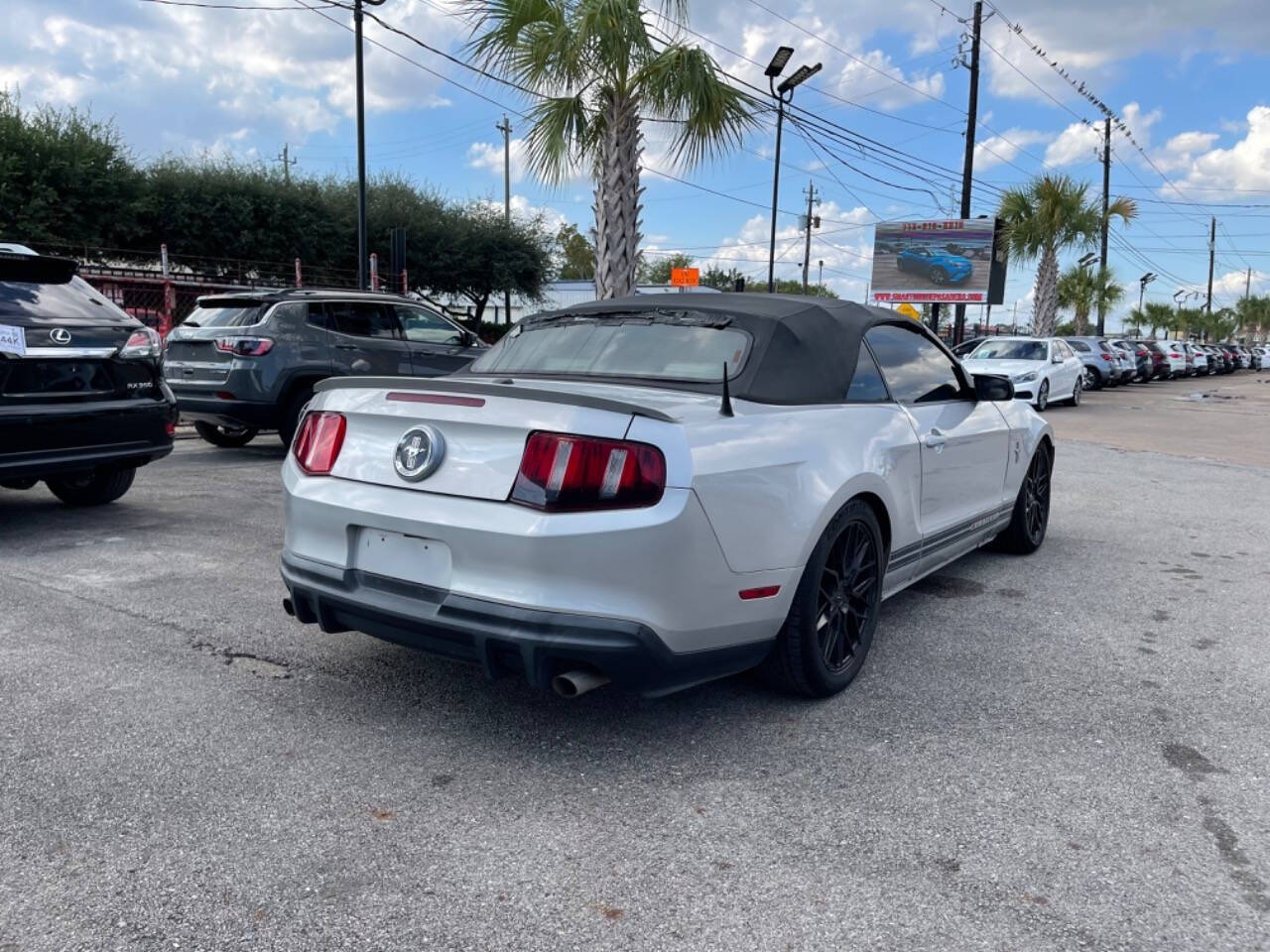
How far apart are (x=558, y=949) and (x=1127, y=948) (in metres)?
1.25

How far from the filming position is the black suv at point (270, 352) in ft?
29.8

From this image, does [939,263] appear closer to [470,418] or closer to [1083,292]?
[1083,292]

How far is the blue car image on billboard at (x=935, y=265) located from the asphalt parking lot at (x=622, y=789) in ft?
94.3

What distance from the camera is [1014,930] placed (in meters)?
2.30

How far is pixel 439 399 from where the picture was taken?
3271mm

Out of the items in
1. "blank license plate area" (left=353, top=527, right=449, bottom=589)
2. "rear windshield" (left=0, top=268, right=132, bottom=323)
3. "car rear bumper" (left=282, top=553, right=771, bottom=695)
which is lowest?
"car rear bumper" (left=282, top=553, right=771, bottom=695)

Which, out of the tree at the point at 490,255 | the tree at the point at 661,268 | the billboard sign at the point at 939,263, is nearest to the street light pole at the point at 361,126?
the tree at the point at 490,255

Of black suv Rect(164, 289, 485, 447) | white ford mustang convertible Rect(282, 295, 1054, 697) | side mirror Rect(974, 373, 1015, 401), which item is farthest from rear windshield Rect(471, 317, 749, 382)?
black suv Rect(164, 289, 485, 447)

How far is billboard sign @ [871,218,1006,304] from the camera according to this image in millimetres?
31250

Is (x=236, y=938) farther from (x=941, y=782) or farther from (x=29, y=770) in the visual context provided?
(x=941, y=782)

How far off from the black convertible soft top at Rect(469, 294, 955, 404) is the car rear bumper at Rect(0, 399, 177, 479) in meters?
2.78

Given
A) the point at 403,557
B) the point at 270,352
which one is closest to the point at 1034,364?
the point at 270,352

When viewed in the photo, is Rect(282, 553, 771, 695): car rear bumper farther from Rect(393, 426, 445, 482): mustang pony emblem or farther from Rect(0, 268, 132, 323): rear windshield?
Rect(0, 268, 132, 323): rear windshield

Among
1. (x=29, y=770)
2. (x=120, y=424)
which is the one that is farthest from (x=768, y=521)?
(x=120, y=424)
